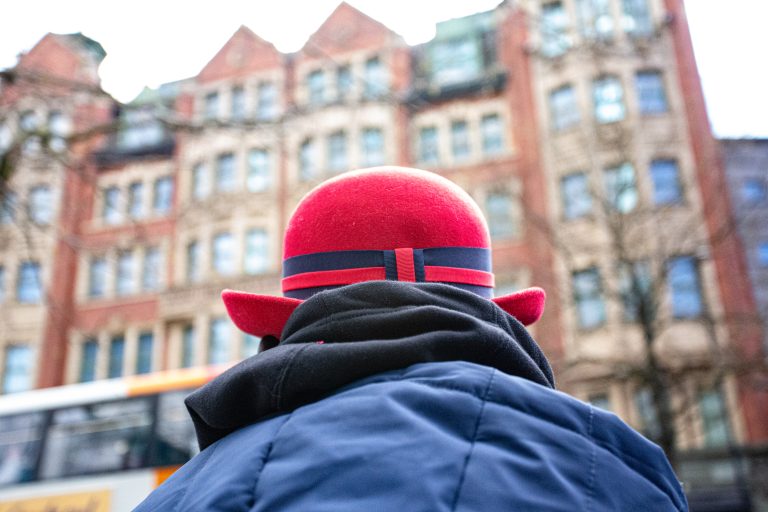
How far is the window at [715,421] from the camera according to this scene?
17953 mm

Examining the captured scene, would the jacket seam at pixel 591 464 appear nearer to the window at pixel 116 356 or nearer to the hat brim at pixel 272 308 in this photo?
the hat brim at pixel 272 308

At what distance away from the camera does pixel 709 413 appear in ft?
60.6

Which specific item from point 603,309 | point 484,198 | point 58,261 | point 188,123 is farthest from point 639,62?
point 58,261

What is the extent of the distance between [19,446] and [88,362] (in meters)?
12.8

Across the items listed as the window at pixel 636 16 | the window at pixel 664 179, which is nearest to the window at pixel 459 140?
the window at pixel 636 16

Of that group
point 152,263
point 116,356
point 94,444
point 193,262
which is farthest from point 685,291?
point 116,356

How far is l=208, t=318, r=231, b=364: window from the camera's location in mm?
23375

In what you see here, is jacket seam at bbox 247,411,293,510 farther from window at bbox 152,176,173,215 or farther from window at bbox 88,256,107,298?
window at bbox 88,256,107,298

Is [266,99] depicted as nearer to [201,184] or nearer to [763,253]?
[201,184]

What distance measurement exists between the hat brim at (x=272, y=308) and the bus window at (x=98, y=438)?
11.9 meters

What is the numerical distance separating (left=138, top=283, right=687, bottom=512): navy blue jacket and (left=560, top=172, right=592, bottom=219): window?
19.1 metres

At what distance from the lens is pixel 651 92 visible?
20906 mm

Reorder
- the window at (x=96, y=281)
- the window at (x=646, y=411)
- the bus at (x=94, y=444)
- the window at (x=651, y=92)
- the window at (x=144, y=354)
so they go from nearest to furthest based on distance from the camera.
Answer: the bus at (x=94, y=444), the window at (x=646, y=411), the window at (x=651, y=92), the window at (x=144, y=354), the window at (x=96, y=281)

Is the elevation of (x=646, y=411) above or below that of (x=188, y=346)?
below
